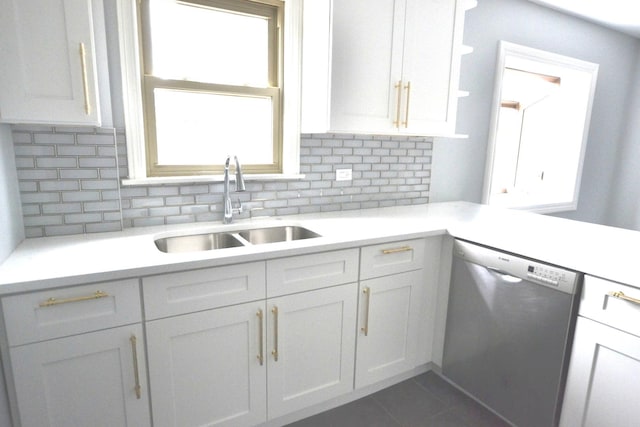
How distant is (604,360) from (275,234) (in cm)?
Result: 157

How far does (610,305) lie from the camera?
4.51ft

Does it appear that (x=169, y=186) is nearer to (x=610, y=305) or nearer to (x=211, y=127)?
(x=211, y=127)

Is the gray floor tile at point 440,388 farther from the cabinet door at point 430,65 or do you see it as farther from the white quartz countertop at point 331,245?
the cabinet door at point 430,65

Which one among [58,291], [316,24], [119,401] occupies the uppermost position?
[316,24]

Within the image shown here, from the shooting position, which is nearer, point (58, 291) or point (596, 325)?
point (58, 291)

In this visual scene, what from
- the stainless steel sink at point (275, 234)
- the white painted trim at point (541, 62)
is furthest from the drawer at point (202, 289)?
the white painted trim at point (541, 62)

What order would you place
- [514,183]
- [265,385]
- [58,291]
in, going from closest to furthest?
1. [58,291]
2. [265,385]
3. [514,183]

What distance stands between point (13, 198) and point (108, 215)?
0.35 meters

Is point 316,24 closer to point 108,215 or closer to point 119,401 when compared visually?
point 108,215

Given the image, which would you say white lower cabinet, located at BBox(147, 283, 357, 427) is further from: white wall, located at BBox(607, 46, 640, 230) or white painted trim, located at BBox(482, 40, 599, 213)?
white wall, located at BBox(607, 46, 640, 230)

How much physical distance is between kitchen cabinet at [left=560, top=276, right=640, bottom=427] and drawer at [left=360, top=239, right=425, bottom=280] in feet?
2.44

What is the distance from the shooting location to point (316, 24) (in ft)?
6.43

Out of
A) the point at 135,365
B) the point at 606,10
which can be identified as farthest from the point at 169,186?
the point at 606,10

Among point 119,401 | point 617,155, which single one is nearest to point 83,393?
point 119,401
